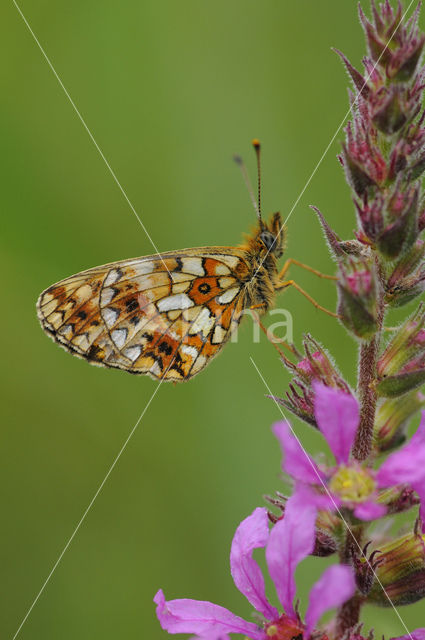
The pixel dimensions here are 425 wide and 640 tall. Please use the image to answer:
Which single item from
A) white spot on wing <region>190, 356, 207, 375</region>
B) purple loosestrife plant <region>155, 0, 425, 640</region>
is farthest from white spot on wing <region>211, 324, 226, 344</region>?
purple loosestrife plant <region>155, 0, 425, 640</region>

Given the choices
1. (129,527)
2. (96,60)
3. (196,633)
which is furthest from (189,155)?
(196,633)

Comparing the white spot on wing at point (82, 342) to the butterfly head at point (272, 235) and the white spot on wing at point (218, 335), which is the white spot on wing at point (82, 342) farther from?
the butterfly head at point (272, 235)

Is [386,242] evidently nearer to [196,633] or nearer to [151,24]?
[196,633]

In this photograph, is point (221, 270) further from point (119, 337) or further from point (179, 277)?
point (119, 337)

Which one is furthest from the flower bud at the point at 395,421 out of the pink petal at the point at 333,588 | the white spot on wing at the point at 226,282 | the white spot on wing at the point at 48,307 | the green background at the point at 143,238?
the green background at the point at 143,238

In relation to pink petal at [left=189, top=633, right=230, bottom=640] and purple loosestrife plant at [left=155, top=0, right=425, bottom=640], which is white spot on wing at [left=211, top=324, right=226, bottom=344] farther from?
pink petal at [left=189, top=633, right=230, bottom=640]
